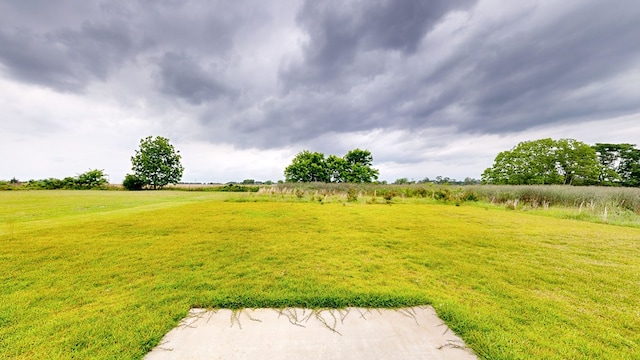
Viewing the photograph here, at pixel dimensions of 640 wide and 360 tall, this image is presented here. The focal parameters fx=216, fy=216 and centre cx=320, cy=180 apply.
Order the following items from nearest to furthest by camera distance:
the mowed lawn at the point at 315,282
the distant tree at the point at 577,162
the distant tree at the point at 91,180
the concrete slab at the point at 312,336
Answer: the concrete slab at the point at 312,336
the mowed lawn at the point at 315,282
the distant tree at the point at 577,162
the distant tree at the point at 91,180

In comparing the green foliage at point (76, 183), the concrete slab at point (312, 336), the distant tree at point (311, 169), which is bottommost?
the concrete slab at point (312, 336)

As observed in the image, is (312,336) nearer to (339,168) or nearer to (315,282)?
(315,282)

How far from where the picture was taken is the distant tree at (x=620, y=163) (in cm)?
2623

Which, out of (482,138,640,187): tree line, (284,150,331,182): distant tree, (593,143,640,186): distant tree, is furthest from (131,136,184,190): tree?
(593,143,640,186): distant tree

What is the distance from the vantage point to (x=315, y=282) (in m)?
2.83

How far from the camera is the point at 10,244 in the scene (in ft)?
13.5

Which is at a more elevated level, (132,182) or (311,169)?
(311,169)

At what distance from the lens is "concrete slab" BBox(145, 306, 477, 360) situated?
166 centimetres

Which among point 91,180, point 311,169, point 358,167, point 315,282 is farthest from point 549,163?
point 91,180

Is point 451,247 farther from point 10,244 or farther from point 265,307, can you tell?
point 10,244

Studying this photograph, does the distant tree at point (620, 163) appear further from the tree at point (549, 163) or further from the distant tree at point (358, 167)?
the distant tree at point (358, 167)

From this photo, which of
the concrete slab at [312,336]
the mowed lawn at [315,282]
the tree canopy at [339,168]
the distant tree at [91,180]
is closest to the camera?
the concrete slab at [312,336]

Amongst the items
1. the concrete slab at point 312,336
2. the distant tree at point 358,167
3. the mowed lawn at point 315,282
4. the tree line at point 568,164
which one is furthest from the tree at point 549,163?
the concrete slab at point 312,336

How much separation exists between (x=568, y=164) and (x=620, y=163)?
988 cm
